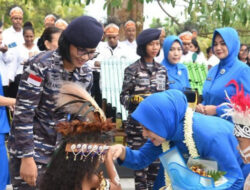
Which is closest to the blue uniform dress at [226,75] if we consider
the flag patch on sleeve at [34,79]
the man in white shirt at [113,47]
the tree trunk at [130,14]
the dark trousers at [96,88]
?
the flag patch on sleeve at [34,79]

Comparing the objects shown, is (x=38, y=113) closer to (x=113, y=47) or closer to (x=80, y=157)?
(x=80, y=157)

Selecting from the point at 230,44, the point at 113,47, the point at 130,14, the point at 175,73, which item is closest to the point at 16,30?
the point at 113,47

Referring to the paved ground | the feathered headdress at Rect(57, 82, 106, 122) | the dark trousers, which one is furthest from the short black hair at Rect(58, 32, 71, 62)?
the dark trousers

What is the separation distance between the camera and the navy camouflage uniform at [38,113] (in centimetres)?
398

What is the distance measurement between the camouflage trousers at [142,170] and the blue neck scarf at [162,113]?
88.9 inches

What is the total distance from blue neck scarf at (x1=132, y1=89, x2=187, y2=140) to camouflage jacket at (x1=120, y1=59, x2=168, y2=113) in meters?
2.27

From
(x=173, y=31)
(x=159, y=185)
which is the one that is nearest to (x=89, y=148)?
(x=159, y=185)

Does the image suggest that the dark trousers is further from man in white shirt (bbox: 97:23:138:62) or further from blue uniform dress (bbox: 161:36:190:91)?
blue uniform dress (bbox: 161:36:190:91)

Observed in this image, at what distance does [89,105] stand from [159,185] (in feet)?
5.05

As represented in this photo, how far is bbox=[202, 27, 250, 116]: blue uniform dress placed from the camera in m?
5.84

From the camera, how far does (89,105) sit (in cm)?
360

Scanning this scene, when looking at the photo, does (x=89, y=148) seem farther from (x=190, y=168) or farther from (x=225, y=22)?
(x=225, y=22)

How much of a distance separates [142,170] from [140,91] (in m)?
0.86

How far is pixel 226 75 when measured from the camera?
6051 millimetres
